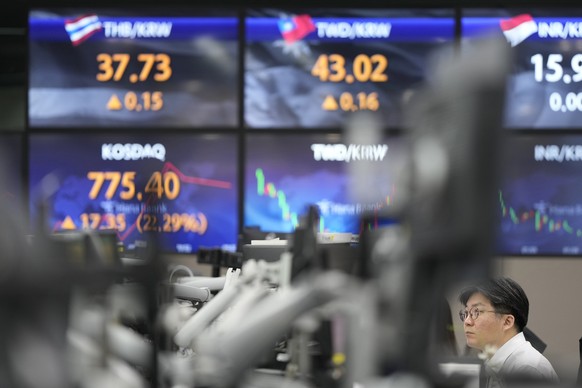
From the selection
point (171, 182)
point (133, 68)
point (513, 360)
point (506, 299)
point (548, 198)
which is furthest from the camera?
point (133, 68)

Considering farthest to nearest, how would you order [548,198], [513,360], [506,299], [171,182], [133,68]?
[133,68], [171,182], [548,198], [506,299], [513,360]

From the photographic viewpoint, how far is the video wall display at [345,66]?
5.91 m

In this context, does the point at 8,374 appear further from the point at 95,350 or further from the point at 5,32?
the point at 5,32

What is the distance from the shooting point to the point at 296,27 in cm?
597

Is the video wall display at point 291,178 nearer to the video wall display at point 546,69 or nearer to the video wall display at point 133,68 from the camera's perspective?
the video wall display at point 133,68

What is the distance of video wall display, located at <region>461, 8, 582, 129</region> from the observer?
5855 millimetres

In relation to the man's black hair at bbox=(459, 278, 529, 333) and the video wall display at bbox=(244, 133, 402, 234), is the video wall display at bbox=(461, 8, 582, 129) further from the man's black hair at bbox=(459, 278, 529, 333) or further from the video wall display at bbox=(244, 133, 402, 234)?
the man's black hair at bbox=(459, 278, 529, 333)

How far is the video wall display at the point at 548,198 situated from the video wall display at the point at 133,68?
184 centimetres

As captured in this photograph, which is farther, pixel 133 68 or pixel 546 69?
pixel 133 68

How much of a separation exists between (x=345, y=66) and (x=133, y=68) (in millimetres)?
1340

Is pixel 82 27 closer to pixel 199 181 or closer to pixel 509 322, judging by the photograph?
pixel 199 181

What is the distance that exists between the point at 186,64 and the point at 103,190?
947 millimetres

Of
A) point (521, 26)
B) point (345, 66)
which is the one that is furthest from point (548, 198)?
point (345, 66)

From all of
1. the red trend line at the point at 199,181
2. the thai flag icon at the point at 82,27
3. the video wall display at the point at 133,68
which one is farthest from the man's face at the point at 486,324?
Answer: the thai flag icon at the point at 82,27
